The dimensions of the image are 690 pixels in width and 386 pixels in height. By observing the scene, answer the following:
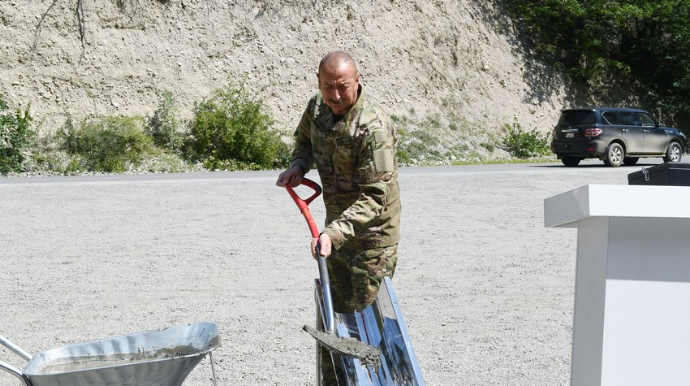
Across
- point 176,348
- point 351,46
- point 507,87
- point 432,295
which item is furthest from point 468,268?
point 507,87

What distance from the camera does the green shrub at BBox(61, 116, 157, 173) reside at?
2147cm

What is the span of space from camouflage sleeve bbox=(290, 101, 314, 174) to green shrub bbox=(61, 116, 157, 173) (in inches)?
690

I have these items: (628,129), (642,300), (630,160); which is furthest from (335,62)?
(630,160)

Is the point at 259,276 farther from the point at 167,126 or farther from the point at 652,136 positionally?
the point at 652,136

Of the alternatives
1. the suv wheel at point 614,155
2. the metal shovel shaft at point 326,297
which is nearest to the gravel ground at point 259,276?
the metal shovel shaft at point 326,297

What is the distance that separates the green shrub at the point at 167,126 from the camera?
76.3ft

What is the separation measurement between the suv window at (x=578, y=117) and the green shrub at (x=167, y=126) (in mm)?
10868

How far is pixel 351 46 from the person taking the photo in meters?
28.6

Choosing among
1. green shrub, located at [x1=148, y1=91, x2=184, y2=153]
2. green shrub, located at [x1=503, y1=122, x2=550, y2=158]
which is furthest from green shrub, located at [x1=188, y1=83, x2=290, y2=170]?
green shrub, located at [x1=503, y1=122, x2=550, y2=158]

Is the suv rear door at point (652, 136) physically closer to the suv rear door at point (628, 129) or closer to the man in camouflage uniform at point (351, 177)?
the suv rear door at point (628, 129)

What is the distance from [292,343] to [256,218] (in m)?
6.29

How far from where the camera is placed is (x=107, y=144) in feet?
70.9

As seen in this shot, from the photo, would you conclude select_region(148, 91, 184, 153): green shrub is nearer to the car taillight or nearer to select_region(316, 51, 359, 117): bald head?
the car taillight

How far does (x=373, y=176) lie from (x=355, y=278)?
62 cm
